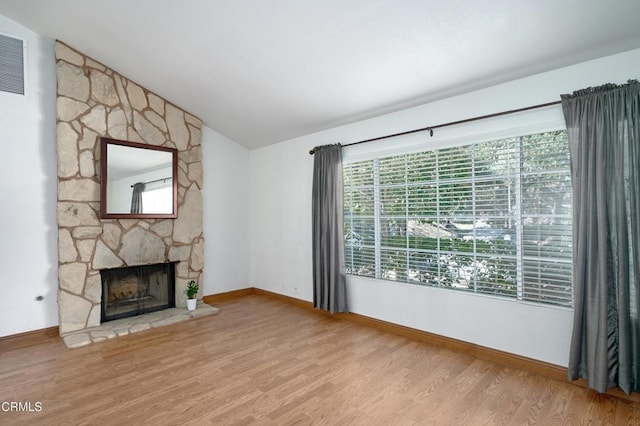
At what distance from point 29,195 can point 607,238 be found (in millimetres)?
5517

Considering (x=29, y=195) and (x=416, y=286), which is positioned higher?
(x=29, y=195)

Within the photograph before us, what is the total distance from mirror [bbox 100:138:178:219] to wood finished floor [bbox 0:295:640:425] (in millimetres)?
1575

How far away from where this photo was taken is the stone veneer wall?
3719 millimetres

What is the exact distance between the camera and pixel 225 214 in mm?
5414

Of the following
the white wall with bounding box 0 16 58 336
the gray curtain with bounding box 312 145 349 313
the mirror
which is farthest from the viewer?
the gray curtain with bounding box 312 145 349 313

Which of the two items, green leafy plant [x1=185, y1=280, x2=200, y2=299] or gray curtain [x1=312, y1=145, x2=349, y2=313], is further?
green leafy plant [x1=185, y1=280, x2=200, y2=299]

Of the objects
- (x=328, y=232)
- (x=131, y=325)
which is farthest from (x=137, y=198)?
(x=328, y=232)

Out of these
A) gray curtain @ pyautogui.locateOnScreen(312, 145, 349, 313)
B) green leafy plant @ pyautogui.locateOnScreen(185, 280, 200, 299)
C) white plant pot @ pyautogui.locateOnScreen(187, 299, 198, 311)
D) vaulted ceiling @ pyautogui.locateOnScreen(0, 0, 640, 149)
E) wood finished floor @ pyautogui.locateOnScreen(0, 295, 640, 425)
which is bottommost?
wood finished floor @ pyautogui.locateOnScreen(0, 295, 640, 425)

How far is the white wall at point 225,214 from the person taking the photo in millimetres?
5172

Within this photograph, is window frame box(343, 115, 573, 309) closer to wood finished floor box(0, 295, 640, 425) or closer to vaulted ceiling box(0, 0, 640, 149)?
vaulted ceiling box(0, 0, 640, 149)

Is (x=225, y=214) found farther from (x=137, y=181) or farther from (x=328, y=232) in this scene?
(x=328, y=232)

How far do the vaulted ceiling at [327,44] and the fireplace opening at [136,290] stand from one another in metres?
2.46

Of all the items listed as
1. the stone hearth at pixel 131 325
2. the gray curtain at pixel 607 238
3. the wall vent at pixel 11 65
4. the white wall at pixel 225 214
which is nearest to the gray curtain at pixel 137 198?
the white wall at pixel 225 214

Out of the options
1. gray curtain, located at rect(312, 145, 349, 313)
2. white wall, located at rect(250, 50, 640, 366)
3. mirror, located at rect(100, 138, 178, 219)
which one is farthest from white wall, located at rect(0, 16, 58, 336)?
gray curtain, located at rect(312, 145, 349, 313)
